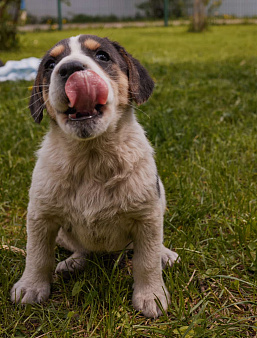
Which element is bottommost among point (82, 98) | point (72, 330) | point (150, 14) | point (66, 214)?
point (72, 330)

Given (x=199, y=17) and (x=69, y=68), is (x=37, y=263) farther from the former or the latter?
(x=199, y=17)

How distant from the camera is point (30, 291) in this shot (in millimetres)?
2469

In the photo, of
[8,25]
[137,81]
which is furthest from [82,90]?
[8,25]

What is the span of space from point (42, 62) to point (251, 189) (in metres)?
2.01

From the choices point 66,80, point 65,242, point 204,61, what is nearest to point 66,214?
point 65,242

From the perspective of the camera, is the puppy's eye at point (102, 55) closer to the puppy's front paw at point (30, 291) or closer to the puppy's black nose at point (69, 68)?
the puppy's black nose at point (69, 68)

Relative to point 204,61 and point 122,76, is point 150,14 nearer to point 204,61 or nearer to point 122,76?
point 204,61

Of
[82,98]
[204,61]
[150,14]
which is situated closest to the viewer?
[82,98]

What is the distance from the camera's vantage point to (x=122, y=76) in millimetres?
2572

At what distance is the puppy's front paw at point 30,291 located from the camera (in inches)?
96.0

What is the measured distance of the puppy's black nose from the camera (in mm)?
2150

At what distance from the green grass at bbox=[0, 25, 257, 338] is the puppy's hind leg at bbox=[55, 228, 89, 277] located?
0.25 feet

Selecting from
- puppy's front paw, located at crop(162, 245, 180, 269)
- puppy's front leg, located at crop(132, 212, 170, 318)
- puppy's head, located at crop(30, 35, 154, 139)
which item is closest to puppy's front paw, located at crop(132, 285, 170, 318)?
puppy's front leg, located at crop(132, 212, 170, 318)

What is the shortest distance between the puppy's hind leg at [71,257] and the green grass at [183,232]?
0.25ft
